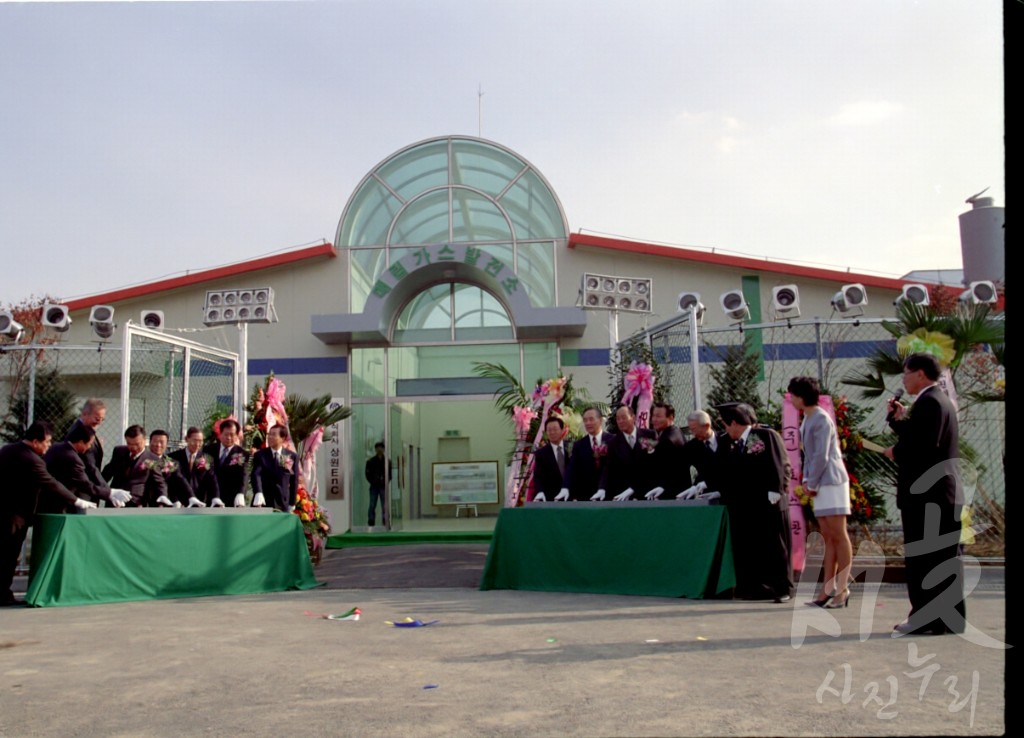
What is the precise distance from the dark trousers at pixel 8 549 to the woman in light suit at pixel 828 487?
21.0ft

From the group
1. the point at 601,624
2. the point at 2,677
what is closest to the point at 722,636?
the point at 601,624

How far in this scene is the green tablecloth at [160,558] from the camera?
23.2 feet

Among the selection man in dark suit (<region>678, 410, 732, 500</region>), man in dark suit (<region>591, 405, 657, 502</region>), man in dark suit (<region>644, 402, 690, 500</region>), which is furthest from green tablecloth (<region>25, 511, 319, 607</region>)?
man in dark suit (<region>678, 410, 732, 500</region>)

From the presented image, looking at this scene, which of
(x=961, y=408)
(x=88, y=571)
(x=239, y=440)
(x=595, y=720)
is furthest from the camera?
(x=961, y=408)

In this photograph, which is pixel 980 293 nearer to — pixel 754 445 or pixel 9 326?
pixel 754 445

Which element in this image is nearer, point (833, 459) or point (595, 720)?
point (595, 720)

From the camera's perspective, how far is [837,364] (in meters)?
14.4

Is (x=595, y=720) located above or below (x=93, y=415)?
below

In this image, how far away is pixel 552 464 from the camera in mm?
8867

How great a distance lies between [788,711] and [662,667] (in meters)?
0.91

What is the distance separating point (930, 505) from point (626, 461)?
132 inches

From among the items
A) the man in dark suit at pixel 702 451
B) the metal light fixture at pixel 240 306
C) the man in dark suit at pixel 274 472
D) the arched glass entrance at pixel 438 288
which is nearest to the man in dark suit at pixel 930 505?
the man in dark suit at pixel 702 451

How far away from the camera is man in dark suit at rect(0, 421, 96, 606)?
290 inches
